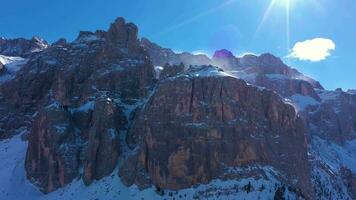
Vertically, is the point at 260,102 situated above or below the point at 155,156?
above

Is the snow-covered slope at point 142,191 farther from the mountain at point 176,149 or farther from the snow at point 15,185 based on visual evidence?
the mountain at point 176,149

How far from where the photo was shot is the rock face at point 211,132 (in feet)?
537

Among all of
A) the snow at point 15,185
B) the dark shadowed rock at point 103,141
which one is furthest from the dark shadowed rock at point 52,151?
the dark shadowed rock at point 103,141

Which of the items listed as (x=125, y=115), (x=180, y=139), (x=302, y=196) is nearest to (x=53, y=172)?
(x=125, y=115)

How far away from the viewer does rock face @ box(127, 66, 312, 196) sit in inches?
6447

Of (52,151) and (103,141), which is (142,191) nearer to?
(103,141)

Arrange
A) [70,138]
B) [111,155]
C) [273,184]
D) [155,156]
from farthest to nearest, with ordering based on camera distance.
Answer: [70,138], [111,155], [155,156], [273,184]

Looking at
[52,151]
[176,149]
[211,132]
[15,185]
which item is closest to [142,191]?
[176,149]

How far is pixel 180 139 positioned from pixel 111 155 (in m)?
24.3

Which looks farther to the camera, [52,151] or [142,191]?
[52,151]

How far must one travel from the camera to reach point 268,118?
585 feet

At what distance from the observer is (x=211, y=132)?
552 feet

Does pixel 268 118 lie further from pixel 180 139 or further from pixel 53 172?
pixel 53 172

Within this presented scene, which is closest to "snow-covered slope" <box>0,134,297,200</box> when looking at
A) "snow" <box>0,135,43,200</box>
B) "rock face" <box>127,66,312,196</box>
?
"snow" <box>0,135,43,200</box>
